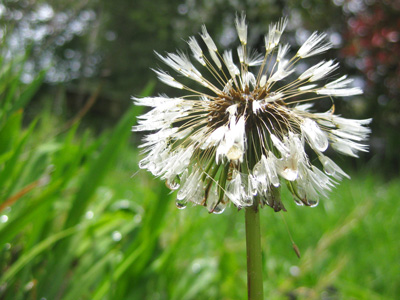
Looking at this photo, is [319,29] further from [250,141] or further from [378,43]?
[250,141]

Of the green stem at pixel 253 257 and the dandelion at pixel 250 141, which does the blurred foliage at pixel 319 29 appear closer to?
the dandelion at pixel 250 141


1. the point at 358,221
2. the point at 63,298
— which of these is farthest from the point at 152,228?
the point at 358,221

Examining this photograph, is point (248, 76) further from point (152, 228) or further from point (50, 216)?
point (50, 216)

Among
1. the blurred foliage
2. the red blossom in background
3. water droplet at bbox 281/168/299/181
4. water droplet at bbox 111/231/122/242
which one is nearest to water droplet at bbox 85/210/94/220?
water droplet at bbox 111/231/122/242

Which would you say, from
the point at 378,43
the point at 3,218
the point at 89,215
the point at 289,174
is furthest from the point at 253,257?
the point at 378,43

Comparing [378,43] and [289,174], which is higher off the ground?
[289,174]
